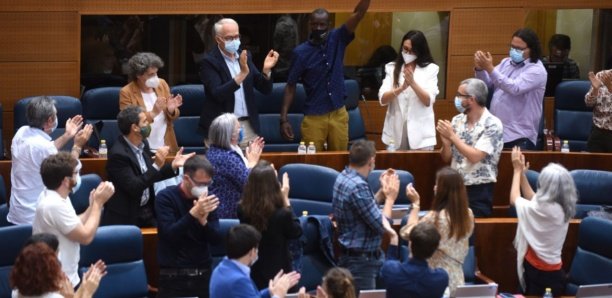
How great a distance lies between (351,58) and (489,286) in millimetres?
4410

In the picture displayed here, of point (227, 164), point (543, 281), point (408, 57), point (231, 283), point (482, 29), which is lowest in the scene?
point (543, 281)

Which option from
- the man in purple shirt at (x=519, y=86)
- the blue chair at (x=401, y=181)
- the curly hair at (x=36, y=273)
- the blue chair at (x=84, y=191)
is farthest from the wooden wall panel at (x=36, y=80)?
the curly hair at (x=36, y=273)

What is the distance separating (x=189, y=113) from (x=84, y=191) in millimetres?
1985

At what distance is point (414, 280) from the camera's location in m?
5.88

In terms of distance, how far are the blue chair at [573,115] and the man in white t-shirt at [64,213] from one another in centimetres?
516

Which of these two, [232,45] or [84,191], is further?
[232,45]

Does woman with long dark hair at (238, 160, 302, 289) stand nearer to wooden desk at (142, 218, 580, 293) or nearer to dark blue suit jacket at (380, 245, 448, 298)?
dark blue suit jacket at (380, 245, 448, 298)

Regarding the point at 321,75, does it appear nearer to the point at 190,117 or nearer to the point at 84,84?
the point at 190,117

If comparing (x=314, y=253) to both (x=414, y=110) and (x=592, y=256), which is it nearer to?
(x=592, y=256)

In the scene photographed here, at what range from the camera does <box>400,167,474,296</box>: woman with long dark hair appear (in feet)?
21.5

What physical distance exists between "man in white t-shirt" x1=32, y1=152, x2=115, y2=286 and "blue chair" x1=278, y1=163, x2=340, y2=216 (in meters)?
1.85

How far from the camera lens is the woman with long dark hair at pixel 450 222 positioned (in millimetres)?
6551

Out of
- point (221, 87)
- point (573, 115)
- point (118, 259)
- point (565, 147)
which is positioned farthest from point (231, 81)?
point (573, 115)

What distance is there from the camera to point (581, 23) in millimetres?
10992
